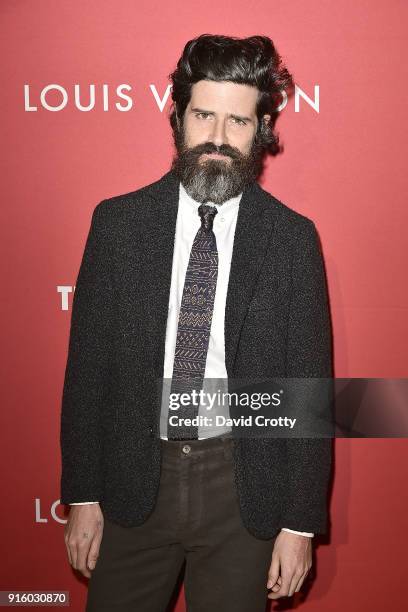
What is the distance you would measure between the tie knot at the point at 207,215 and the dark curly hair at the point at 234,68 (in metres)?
0.29

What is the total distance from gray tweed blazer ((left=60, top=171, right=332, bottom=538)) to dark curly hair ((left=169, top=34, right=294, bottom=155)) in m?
0.37

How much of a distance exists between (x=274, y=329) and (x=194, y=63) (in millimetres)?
777

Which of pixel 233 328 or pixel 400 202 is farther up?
pixel 400 202

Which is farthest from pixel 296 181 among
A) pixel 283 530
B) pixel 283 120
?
pixel 283 530

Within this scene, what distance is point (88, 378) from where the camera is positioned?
1.64 meters

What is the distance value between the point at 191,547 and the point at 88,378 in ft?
1.71

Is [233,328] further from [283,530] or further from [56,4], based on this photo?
[56,4]

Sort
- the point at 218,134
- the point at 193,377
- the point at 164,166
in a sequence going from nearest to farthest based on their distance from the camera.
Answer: the point at 193,377
the point at 218,134
the point at 164,166

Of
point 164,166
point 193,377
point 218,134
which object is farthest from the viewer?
point 164,166

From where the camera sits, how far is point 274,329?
1664mm

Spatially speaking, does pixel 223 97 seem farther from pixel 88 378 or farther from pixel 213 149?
pixel 88 378

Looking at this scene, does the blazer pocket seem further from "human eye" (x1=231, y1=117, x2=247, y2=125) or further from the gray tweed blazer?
"human eye" (x1=231, y1=117, x2=247, y2=125)

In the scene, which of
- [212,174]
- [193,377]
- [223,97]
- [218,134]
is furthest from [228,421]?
[223,97]

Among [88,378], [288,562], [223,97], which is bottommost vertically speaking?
[288,562]
